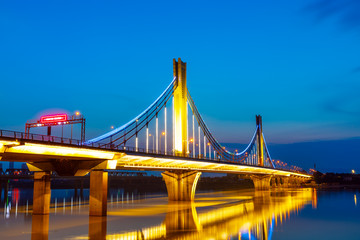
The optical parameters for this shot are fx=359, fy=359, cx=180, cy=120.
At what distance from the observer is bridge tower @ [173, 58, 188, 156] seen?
65500 millimetres

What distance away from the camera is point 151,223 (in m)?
33.6

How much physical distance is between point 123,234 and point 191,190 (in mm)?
39683

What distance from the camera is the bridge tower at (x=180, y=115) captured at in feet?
215

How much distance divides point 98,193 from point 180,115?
31.3 metres

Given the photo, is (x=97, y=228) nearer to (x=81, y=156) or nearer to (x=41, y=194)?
(x=81, y=156)

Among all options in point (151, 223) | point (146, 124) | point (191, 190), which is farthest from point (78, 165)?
point (191, 190)

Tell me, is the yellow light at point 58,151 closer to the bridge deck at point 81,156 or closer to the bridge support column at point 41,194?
the bridge deck at point 81,156

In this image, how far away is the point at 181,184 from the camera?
65.7 m

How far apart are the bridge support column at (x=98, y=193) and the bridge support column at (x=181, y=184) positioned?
92.5 feet

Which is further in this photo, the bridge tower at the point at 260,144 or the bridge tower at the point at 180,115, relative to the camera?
the bridge tower at the point at 260,144

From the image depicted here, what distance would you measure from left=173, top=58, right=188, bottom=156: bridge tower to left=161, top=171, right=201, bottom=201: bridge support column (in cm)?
417

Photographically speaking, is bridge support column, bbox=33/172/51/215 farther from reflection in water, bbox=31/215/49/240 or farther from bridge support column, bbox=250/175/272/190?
bridge support column, bbox=250/175/272/190

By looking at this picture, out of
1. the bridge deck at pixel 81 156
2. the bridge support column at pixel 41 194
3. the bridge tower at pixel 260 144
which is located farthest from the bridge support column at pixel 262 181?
the bridge support column at pixel 41 194

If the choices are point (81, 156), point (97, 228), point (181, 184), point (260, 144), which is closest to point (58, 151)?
point (81, 156)
